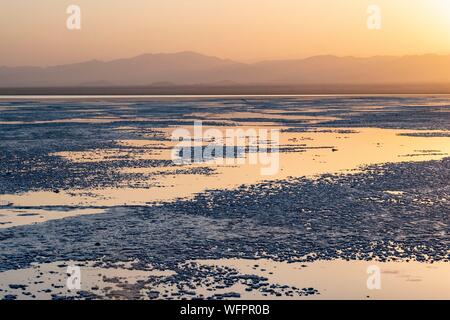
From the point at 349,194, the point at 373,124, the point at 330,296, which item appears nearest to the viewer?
the point at 330,296

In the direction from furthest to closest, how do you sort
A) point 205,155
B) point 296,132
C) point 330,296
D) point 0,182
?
point 296,132 → point 205,155 → point 0,182 → point 330,296

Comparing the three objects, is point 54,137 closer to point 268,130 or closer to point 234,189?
point 268,130

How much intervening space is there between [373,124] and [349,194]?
29537mm

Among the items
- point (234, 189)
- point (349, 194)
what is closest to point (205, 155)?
point (234, 189)

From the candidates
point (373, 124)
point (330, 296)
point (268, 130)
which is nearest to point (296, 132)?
point (268, 130)

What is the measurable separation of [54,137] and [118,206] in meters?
22.2

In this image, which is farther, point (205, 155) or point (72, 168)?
point (205, 155)

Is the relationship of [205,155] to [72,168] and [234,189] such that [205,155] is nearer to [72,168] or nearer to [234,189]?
[72,168]

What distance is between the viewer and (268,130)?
43.3m

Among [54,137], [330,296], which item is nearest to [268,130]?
[54,137]

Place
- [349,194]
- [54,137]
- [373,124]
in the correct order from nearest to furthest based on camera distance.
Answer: [349,194]
[54,137]
[373,124]
